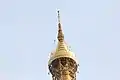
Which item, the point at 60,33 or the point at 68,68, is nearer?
the point at 68,68

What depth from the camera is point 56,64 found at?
38375mm

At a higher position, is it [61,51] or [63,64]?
[61,51]

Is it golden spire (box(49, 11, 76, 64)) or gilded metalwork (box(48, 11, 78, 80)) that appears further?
golden spire (box(49, 11, 76, 64))

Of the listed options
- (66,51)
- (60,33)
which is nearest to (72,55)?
(66,51)

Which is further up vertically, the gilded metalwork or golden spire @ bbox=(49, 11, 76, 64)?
golden spire @ bbox=(49, 11, 76, 64)

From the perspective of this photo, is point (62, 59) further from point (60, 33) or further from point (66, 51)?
point (60, 33)

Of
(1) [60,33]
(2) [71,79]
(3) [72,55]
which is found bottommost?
(2) [71,79]

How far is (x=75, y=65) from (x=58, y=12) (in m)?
6.23

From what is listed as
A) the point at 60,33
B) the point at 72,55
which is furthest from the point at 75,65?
the point at 60,33

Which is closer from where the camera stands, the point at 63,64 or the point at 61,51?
the point at 63,64

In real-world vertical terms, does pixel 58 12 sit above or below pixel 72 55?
above

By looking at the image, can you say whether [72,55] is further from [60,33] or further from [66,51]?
[60,33]

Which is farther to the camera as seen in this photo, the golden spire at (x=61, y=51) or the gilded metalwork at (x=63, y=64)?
the golden spire at (x=61, y=51)

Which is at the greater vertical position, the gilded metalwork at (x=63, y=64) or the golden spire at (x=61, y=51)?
the golden spire at (x=61, y=51)
